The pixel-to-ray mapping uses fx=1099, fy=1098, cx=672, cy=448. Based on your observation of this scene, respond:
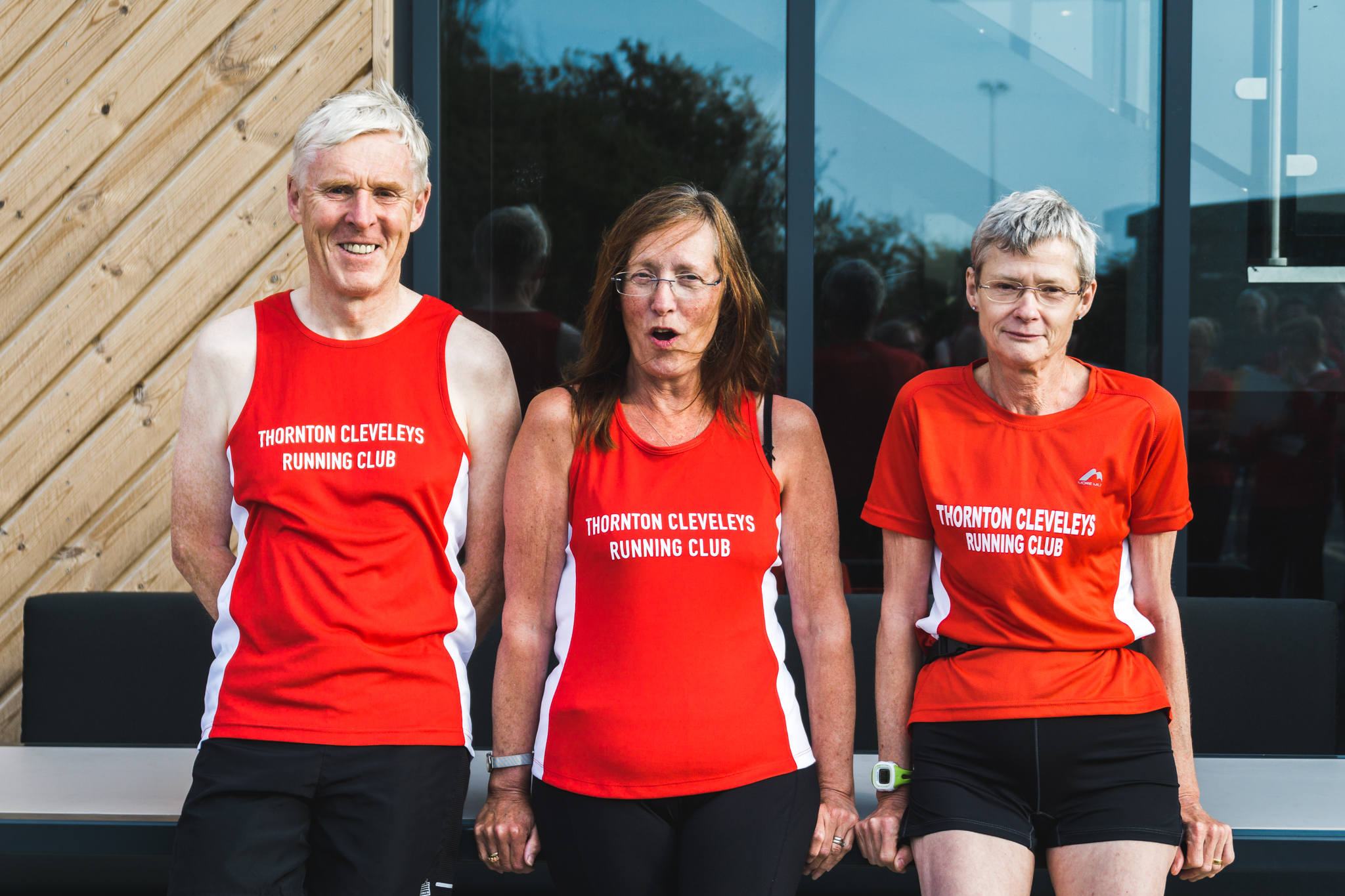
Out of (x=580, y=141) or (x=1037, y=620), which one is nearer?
(x=1037, y=620)

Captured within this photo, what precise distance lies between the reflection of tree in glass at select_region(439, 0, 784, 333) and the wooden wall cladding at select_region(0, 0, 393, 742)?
1.28 feet

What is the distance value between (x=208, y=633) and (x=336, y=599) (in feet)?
4.84

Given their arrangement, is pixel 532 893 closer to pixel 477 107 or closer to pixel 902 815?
pixel 902 815

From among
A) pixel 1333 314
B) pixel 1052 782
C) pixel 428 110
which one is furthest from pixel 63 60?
pixel 1333 314

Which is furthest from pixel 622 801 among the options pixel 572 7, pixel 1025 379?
pixel 572 7

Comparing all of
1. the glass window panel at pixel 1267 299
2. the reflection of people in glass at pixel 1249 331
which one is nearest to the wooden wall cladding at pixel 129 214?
the glass window panel at pixel 1267 299

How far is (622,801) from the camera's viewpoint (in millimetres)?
1656

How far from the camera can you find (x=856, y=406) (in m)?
3.38

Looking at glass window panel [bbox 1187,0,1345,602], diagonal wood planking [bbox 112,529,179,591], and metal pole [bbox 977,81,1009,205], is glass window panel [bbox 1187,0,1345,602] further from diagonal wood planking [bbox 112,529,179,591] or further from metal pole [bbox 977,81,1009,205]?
diagonal wood planking [bbox 112,529,179,591]

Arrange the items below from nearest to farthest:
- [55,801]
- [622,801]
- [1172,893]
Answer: [622,801] → [55,801] → [1172,893]

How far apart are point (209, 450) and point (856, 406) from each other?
2042mm

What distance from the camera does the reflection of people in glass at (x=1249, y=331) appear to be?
335 centimetres

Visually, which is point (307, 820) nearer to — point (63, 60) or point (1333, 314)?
point (63, 60)

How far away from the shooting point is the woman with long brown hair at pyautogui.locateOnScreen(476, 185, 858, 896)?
1657mm
